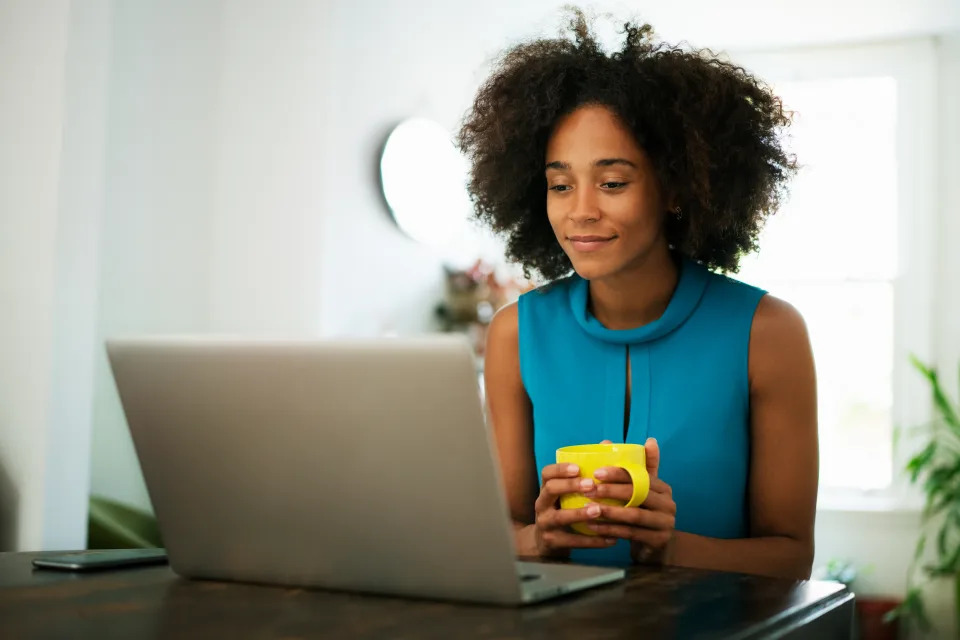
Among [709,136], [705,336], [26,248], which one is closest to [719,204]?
[709,136]

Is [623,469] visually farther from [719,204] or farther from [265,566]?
[719,204]

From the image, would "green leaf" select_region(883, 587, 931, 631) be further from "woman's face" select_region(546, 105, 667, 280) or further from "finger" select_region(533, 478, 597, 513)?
"finger" select_region(533, 478, 597, 513)

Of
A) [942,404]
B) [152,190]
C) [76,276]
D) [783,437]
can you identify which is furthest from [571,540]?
[942,404]

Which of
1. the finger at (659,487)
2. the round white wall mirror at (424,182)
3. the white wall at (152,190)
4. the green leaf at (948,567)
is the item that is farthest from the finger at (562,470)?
the green leaf at (948,567)

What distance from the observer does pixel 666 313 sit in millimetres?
1585

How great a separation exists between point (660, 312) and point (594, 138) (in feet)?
0.98

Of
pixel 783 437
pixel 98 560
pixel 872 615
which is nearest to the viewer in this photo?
pixel 98 560

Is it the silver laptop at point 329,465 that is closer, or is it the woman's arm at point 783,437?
the silver laptop at point 329,465

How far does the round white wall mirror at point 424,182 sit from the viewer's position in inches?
168

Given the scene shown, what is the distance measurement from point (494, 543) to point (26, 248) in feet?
6.99

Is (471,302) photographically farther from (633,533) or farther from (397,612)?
(397,612)

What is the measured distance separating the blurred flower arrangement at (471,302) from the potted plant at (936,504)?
1860 millimetres

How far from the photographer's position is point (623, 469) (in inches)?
45.4

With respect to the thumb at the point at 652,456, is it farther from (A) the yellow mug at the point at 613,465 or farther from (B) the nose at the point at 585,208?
(B) the nose at the point at 585,208
